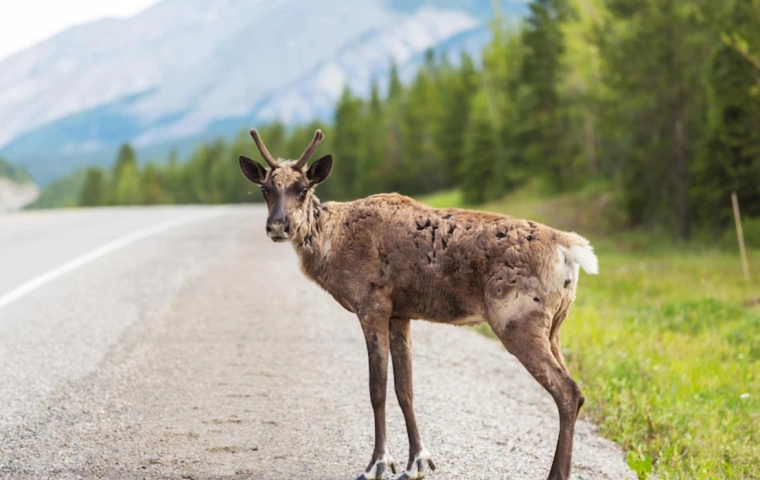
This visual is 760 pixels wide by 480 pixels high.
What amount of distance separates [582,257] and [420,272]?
952 millimetres

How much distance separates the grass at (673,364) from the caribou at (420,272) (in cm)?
92

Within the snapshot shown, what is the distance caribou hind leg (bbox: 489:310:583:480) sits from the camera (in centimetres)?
435

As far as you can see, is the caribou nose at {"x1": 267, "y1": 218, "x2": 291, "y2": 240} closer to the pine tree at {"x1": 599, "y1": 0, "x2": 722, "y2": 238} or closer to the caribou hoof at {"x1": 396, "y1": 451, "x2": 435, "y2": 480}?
the caribou hoof at {"x1": 396, "y1": 451, "x2": 435, "y2": 480}

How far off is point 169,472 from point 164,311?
4.89 metres

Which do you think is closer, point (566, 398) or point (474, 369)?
point (566, 398)

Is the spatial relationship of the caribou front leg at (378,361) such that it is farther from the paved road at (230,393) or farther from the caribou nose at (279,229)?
the caribou nose at (279,229)

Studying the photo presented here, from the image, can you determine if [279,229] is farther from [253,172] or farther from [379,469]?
[379,469]

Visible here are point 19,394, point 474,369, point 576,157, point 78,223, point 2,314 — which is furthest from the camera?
point 576,157

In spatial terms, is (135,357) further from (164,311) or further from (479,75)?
(479,75)

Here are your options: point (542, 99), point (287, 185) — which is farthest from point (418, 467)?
point (542, 99)

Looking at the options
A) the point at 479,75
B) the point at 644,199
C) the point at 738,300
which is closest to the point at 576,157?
the point at 644,199

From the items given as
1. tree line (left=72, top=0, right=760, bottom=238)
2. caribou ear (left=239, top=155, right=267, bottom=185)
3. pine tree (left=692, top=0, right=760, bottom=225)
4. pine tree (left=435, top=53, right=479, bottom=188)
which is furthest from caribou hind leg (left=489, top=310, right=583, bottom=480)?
pine tree (left=435, top=53, right=479, bottom=188)

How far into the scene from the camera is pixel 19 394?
590 cm

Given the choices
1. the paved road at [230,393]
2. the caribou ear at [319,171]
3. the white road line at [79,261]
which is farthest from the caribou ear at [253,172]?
the white road line at [79,261]
